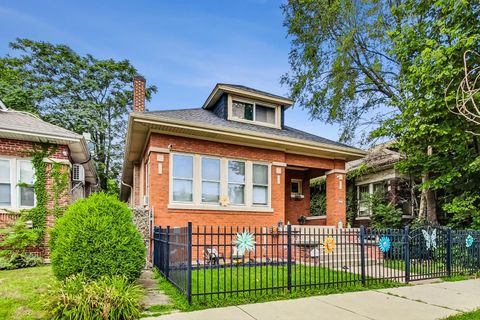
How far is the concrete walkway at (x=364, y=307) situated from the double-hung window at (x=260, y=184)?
19.6ft

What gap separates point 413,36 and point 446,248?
347 inches

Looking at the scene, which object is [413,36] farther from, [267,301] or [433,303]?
[267,301]

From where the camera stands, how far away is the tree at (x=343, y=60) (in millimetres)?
17250

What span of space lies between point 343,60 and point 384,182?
6.77 meters

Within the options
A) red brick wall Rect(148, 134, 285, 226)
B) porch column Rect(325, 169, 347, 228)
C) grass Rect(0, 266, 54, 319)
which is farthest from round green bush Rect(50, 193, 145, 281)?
porch column Rect(325, 169, 347, 228)

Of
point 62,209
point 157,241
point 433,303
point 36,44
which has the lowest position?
point 433,303

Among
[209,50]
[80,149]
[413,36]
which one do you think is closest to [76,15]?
[209,50]

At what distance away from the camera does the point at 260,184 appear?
1265 cm

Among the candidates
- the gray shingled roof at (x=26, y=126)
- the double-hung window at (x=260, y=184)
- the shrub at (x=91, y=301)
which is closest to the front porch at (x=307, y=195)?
the double-hung window at (x=260, y=184)

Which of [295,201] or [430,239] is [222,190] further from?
[430,239]

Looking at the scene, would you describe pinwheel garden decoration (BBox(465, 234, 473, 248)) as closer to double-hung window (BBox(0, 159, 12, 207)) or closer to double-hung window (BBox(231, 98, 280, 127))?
double-hung window (BBox(231, 98, 280, 127))

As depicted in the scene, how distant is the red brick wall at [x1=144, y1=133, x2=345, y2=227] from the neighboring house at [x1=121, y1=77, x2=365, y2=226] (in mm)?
31

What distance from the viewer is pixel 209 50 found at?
16.7 m

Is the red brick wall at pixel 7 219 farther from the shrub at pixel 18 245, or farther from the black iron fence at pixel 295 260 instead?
the black iron fence at pixel 295 260
